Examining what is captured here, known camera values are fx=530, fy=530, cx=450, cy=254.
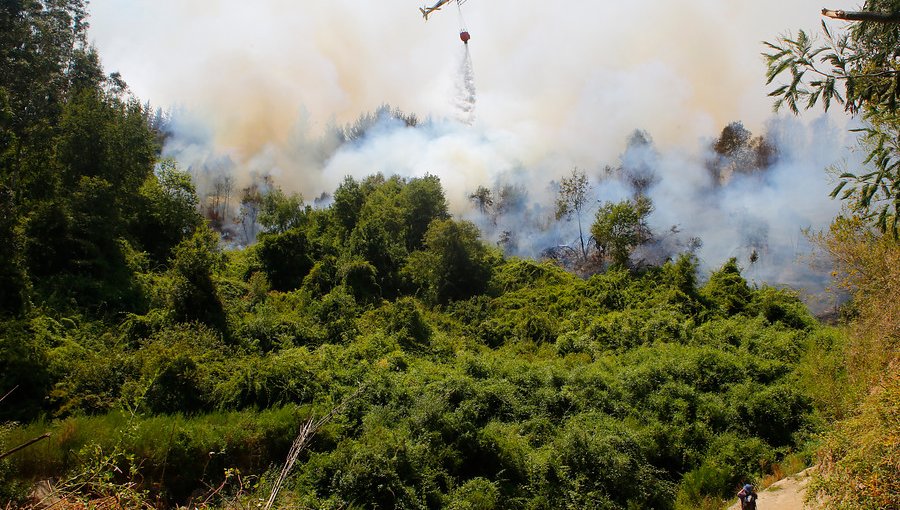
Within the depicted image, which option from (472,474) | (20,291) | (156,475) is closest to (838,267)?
(472,474)

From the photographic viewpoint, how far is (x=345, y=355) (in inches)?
738

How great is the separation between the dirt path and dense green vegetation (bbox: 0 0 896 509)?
1.06 metres

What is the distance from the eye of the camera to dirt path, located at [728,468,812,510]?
13031mm

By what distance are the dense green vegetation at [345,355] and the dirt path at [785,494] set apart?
41.7 inches

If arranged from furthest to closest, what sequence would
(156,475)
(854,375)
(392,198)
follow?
(392,198), (854,375), (156,475)

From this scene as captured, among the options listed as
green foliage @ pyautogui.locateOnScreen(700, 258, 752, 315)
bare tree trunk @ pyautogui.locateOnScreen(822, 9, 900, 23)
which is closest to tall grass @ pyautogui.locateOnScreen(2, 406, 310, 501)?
bare tree trunk @ pyautogui.locateOnScreen(822, 9, 900, 23)

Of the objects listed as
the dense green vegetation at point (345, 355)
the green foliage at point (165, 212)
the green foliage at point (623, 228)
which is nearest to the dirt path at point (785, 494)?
the dense green vegetation at point (345, 355)

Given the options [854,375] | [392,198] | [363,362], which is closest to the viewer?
[854,375]

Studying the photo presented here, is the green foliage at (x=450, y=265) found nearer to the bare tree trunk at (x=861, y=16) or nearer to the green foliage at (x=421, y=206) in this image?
the green foliage at (x=421, y=206)

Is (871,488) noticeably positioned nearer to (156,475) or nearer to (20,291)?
(156,475)

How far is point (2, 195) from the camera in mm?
15250

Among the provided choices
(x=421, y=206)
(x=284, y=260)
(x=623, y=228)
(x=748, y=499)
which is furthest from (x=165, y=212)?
(x=748, y=499)

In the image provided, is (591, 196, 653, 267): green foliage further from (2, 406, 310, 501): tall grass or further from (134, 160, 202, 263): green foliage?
(134, 160, 202, 263): green foliage

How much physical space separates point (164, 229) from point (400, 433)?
1974 cm
